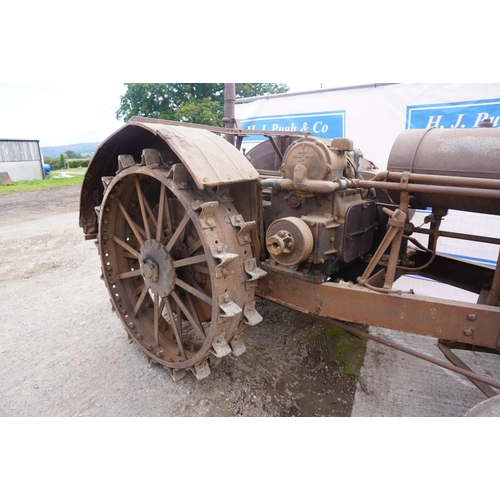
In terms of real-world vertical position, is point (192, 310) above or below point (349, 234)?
below

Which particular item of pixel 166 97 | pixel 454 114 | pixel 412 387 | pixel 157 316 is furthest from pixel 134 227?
pixel 166 97

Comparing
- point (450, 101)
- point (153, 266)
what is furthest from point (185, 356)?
point (450, 101)

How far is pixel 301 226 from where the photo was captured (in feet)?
7.28

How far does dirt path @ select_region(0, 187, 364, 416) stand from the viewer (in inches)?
101

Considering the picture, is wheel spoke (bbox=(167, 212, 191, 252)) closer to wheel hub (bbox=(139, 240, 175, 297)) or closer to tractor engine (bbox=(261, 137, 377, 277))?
wheel hub (bbox=(139, 240, 175, 297))

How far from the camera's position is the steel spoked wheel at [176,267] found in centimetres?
214

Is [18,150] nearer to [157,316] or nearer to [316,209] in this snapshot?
[157,316]

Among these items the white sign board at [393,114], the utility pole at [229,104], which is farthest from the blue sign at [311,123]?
the utility pole at [229,104]

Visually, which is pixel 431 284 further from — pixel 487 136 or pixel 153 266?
pixel 153 266

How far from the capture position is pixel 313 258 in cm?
232

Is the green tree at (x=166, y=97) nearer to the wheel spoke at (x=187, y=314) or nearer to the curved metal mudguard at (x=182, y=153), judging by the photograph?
the curved metal mudguard at (x=182, y=153)

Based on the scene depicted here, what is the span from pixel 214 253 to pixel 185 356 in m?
0.99

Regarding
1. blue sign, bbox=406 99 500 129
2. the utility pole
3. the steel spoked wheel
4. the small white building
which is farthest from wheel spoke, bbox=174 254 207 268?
the small white building

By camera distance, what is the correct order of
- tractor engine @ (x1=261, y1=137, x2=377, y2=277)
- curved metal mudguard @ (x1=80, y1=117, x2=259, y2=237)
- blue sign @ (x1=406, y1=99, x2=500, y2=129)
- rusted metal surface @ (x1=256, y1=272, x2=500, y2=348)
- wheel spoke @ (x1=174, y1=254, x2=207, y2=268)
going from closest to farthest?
rusted metal surface @ (x1=256, y1=272, x2=500, y2=348)
curved metal mudguard @ (x1=80, y1=117, x2=259, y2=237)
tractor engine @ (x1=261, y1=137, x2=377, y2=277)
wheel spoke @ (x1=174, y1=254, x2=207, y2=268)
blue sign @ (x1=406, y1=99, x2=500, y2=129)
